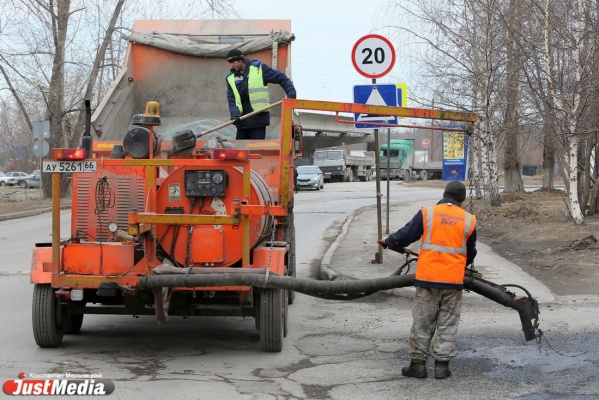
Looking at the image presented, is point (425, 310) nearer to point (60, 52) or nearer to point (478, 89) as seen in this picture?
point (478, 89)

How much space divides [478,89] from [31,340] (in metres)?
16.1

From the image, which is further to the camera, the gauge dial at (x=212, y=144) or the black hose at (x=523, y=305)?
the gauge dial at (x=212, y=144)

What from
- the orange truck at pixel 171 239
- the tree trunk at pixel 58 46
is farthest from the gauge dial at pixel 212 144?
the tree trunk at pixel 58 46

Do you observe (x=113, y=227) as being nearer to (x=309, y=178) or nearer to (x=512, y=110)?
(x=512, y=110)

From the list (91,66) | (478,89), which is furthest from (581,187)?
(91,66)

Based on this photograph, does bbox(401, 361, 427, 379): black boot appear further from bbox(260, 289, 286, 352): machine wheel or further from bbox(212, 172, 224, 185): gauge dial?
bbox(212, 172, 224, 185): gauge dial

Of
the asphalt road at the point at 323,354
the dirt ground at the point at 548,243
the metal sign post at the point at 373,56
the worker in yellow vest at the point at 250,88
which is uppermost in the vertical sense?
the metal sign post at the point at 373,56

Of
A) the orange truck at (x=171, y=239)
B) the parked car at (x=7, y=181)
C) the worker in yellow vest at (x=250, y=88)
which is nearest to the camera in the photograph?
the orange truck at (x=171, y=239)

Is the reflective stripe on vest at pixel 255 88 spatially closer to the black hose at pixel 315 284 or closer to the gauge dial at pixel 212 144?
the gauge dial at pixel 212 144

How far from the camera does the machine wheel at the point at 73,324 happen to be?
7.62 meters

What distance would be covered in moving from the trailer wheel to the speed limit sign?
593 centimetres

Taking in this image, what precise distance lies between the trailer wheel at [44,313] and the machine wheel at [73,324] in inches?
17.1

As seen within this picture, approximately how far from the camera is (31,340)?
755 cm

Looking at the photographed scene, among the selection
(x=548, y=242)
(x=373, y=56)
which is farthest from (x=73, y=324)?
(x=548, y=242)
